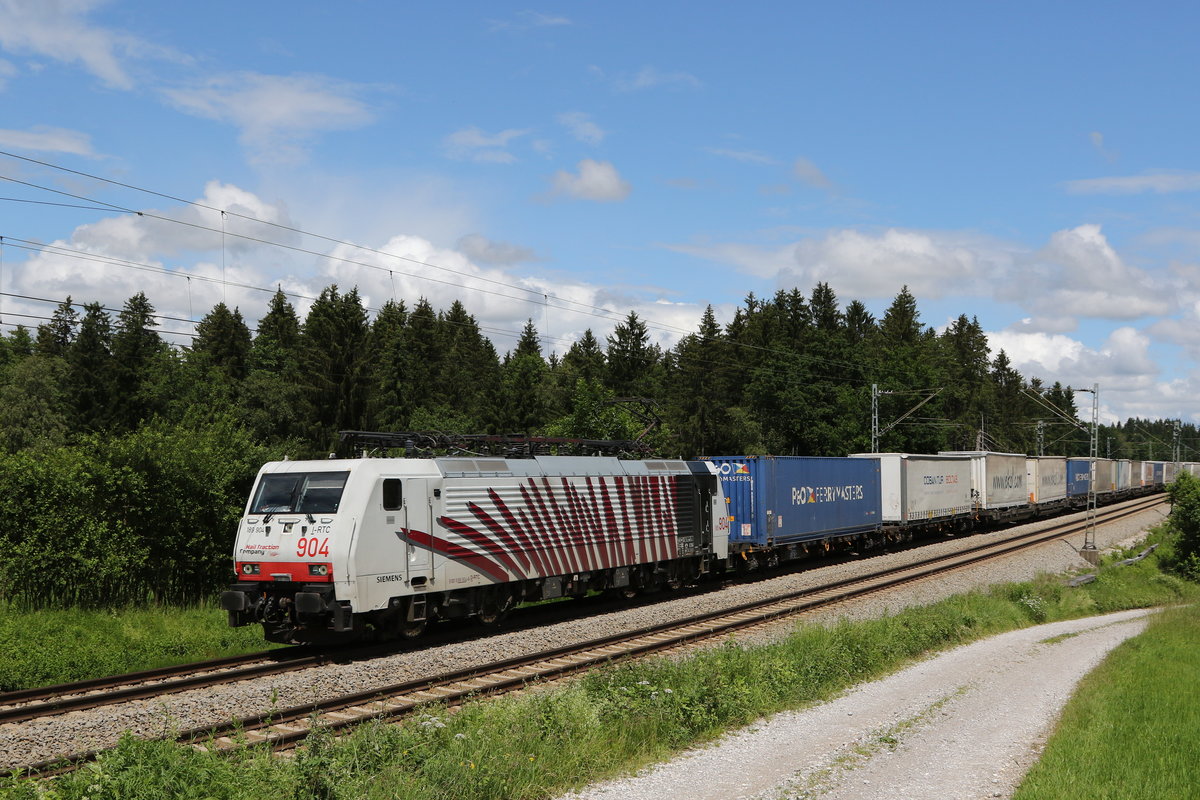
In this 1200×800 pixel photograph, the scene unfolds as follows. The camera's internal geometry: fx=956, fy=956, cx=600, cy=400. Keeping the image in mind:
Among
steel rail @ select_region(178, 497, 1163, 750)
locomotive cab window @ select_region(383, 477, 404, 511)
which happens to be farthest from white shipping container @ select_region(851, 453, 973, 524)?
locomotive cab window @ select_region(383, 477, 404, 511)

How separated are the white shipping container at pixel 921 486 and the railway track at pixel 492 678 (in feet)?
28.7

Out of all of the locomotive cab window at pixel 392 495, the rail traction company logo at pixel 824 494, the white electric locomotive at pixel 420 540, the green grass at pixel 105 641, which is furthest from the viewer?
A: the rail traction company logo at pixel 824 494

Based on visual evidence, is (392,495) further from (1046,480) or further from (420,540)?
(1046,480)

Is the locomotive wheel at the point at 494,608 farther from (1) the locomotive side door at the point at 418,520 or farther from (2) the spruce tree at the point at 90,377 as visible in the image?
(2) the spruce tree at the point at 90,377

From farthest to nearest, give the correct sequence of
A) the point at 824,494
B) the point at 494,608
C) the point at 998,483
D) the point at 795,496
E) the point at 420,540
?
the point at 998,483
the point at 824,494
the point at 795,496
the point at 494,608
the point at 420,540

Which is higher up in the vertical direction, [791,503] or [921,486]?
[921,486]

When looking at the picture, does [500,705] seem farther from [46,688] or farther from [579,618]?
[579,618]

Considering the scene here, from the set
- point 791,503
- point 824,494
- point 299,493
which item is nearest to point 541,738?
point 299,493

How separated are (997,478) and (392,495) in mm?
36692

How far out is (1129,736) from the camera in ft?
37.2

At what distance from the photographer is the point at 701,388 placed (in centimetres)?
8112

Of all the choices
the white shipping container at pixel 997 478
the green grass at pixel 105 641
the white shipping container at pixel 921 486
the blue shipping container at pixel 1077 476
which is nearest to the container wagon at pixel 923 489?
the white shipping container at pixel 921 486

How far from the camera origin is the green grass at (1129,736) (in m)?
9.27

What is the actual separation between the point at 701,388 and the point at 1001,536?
40.0m
